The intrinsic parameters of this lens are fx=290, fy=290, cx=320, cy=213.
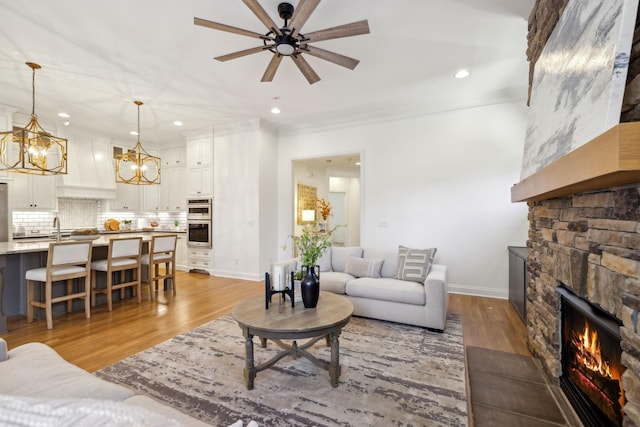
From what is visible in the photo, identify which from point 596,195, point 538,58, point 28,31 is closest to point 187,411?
point 596,195

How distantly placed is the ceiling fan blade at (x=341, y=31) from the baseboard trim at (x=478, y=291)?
12.8ft

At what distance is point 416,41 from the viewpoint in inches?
120

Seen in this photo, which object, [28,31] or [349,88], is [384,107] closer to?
[349,88]

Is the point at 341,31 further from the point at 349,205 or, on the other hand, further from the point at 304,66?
the point at 349,205

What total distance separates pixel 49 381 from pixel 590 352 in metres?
2.70

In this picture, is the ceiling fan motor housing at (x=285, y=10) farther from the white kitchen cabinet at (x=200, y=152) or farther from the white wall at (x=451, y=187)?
the white kitchen cabinet at (x=200, y=152)

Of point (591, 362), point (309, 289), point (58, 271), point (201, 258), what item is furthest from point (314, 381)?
point (201, 258)

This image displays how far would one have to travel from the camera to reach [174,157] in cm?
719

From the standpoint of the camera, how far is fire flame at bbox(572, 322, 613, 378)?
147 cm

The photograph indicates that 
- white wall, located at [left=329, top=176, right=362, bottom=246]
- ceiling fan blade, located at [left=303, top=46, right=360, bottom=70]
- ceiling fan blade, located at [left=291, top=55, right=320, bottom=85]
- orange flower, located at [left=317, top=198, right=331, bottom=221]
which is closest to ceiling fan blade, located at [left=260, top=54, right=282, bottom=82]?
ceiling fan blade, located at [left=291, top=55, right=320, bottom=85]

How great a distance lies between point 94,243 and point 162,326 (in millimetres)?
1605

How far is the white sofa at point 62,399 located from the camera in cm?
67

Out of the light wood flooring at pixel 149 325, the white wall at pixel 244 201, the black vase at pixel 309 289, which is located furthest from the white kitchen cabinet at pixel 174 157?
the black vase at pixel 309 289

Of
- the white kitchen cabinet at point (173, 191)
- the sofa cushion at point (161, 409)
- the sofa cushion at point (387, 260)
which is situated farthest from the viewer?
the white kitchen cabinet at point (173, 191)
